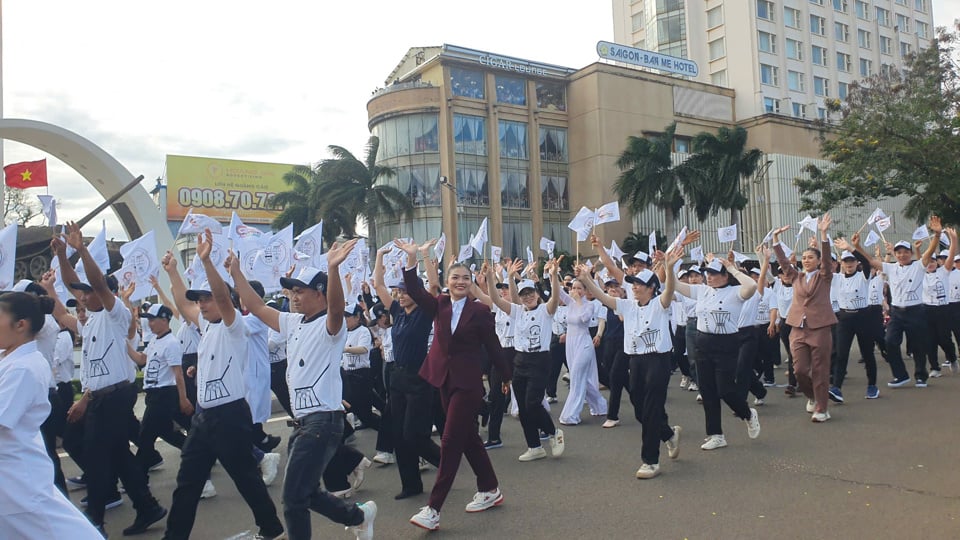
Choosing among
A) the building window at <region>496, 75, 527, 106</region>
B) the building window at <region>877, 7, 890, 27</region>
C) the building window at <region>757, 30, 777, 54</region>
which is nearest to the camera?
the building window at <region>496, 75, 527, 106</region>

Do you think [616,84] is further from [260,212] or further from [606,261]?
[606,261]

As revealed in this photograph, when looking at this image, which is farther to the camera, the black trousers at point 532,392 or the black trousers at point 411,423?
the black trousers at point 532,392

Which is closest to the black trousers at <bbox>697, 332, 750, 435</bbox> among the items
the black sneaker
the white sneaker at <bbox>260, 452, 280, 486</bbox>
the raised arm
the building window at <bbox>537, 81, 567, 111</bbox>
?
the white sneaker at <bbox>260, 452, 280, 486</bbox>

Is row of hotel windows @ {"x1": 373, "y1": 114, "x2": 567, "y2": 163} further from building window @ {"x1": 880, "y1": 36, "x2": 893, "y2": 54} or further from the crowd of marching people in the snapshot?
building window @ {"x1": 880, "y1": 36, "x2": 893, "y2": 54}

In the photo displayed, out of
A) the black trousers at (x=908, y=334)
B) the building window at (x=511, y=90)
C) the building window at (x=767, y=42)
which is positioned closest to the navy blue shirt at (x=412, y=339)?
the black trousers at (x=908, y=334)

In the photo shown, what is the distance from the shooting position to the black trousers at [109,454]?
5781mm

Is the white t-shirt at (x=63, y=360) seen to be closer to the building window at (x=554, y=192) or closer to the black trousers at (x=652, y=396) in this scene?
the black trousers at (x=652, y=396)

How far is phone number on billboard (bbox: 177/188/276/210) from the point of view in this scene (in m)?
63.7

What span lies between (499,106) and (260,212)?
1121 inches

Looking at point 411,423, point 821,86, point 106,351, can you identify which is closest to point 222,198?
point 821,86

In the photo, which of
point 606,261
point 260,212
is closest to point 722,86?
point 260,212

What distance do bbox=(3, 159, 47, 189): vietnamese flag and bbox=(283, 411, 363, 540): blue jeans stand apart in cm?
2396

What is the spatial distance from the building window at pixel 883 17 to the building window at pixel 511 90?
4131cm

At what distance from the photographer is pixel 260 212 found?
6819 cm
